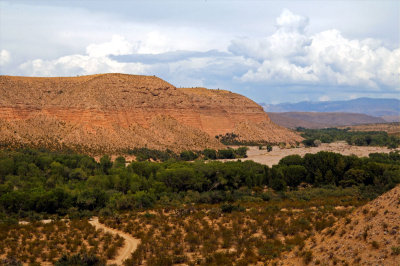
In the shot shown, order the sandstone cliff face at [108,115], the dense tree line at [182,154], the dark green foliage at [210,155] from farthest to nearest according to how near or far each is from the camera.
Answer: the dark green foliage at [210,155] → the sandstone cliff face at [108,115] → the dense tree line at [182,154]

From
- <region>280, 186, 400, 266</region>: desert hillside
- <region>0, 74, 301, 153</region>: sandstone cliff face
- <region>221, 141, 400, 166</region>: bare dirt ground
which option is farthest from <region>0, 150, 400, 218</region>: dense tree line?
<region>221, 141, 400, 166</region>: bare dirt ground

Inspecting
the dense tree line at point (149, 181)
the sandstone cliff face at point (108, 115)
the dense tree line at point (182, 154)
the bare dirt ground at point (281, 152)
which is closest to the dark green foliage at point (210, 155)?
the dense tree line at point (182, 154)

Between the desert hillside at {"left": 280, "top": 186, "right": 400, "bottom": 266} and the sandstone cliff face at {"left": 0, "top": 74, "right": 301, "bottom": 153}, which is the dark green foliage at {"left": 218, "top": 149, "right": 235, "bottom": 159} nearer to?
the sandstone cliff face at {"left": 0, "top": 74, "right": 301, "bottom": 153}

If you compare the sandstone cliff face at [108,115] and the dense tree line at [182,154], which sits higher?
the sandstone cliff face at [108,115]

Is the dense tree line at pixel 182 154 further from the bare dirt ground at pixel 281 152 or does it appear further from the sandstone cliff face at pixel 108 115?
the sandstone cliff face at pixel 108 115

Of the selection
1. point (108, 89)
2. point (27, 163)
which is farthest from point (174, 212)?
A: point (108, 89)

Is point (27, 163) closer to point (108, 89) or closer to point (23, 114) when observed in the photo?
point (23, 114)
